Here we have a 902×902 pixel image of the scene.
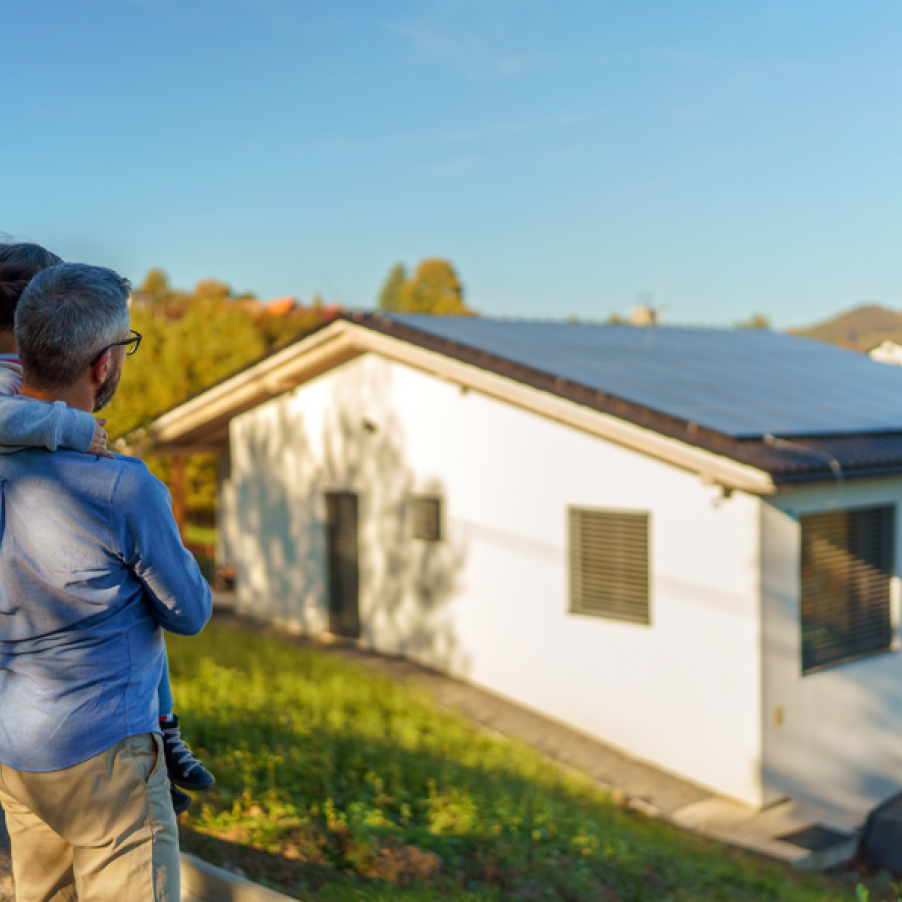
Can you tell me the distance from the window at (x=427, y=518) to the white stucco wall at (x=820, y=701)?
4379 mm

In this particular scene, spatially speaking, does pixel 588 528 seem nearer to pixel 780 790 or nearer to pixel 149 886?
pixel 780 790

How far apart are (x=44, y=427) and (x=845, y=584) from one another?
9418 mm

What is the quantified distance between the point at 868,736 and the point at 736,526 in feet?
10.3

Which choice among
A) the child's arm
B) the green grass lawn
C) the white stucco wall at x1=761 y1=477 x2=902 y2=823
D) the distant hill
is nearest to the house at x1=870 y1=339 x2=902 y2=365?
the distant hill

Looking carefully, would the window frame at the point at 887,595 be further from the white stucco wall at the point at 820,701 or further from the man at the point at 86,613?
the man at the point at 86,613

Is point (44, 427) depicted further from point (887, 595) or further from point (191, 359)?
point (191, 359)

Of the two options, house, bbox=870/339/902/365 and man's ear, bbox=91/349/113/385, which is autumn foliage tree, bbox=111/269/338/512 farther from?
man's ear, bbox=91/349/113/385

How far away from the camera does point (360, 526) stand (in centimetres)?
1291

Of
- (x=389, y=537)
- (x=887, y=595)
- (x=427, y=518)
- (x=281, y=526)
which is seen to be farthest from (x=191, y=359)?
(x=887, y=595)

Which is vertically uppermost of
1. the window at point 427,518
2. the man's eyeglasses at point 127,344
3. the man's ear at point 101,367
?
the man's eyeglasses at point 127,344

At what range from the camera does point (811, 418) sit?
10203 mm

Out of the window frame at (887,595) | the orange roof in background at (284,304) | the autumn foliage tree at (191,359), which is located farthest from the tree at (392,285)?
the window frame at (887,595)

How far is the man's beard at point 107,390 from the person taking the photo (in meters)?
2.17

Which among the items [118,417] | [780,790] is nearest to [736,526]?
[780,790]
